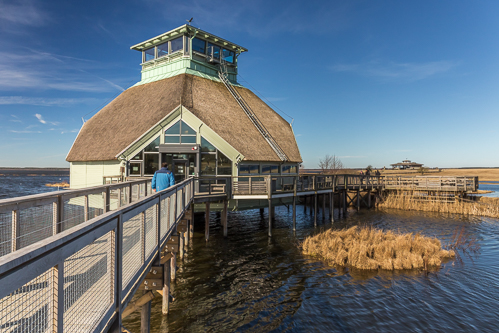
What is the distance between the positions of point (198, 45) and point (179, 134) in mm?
13862

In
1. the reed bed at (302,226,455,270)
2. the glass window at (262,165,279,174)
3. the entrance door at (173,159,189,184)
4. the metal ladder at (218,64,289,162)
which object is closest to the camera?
the reed bed at (302,226,455,270)

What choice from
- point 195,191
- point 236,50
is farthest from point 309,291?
point 236,50

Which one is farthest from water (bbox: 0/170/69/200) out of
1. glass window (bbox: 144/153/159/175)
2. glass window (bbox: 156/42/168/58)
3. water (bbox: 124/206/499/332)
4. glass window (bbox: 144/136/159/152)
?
water (bbox: 124/206/499/332)

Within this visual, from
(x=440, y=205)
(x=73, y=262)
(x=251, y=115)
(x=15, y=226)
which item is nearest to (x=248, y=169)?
(x=251, y=115)

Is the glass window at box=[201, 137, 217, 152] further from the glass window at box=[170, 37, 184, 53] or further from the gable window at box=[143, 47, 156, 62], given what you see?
the gable window at box=[143, 47, 156, 62]

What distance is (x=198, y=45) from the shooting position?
95.8 ft

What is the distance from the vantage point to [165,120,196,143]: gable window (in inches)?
763

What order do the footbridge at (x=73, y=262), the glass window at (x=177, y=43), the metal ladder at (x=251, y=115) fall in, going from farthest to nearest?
the glass window at (x=177, y=43) → the metal ladder at (x=251, y=115) → the footbridge at (x=73, y=262)

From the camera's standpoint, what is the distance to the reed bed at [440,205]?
27.0 meters

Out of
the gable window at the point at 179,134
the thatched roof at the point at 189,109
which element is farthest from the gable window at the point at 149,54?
the gable window at the point at 179,134

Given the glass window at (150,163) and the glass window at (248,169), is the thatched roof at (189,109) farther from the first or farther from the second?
the glass window at (150,163)

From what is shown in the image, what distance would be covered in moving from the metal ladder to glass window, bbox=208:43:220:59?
1177 mm

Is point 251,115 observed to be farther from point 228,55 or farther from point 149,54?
point 149,54

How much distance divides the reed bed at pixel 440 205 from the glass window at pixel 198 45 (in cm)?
2447
